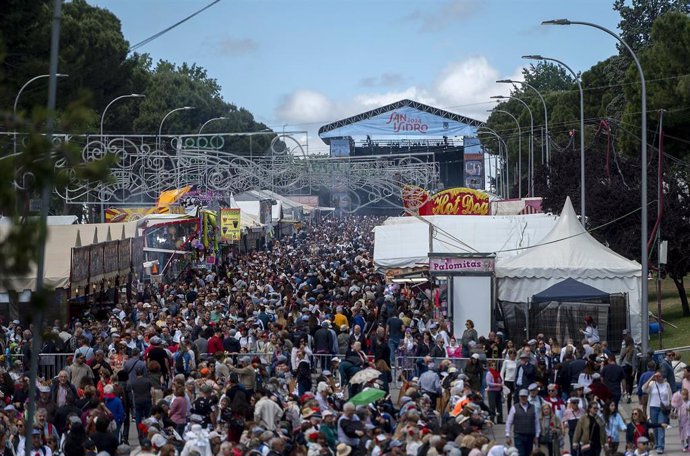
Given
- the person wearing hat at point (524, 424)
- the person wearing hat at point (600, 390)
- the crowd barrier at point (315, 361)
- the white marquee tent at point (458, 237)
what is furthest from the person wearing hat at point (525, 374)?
the white marquee tent at point (458, 237)

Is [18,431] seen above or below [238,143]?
below

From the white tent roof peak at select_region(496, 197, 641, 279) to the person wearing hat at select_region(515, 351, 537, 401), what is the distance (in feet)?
29.4

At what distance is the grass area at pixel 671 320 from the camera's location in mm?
33156

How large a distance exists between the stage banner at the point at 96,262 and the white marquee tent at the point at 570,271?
950 centimetres

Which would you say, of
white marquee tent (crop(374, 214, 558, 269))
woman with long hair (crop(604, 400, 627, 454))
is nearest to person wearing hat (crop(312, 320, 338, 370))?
woman with long hair (crop(604, 400, 627, 454))

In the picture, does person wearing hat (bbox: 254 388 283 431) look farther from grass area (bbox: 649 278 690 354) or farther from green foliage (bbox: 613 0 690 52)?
green foliage (bbox: 613 0 690 52)

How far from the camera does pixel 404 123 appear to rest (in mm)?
137000

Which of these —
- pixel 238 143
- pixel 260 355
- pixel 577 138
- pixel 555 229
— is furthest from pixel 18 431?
pixel 238 143

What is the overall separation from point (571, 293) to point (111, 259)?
1213cm

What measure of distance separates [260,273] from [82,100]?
123 ft

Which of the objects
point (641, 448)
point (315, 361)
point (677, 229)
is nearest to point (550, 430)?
point (641, 448)

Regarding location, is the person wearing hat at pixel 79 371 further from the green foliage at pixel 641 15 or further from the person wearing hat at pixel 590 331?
the green foliage at pixel 641 15

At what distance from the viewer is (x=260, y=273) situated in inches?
1762

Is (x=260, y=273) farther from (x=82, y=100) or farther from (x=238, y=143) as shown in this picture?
(x=238, y=143)
